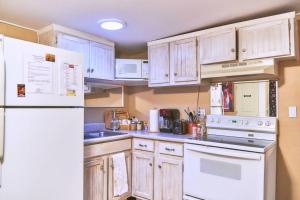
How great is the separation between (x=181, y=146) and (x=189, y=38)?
126 cm

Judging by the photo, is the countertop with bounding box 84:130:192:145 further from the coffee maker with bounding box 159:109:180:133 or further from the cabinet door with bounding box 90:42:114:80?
the cabinet door with bounding box 90:42:114:80

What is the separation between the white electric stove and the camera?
1838mm

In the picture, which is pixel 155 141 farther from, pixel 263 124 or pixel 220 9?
pixel 220 9

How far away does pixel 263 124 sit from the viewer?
228 cm

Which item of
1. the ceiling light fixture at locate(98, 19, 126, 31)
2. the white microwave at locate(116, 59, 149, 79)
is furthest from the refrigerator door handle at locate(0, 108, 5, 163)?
the white microwave at locate(116, 59, 149, 79)

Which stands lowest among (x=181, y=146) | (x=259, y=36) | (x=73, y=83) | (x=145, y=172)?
(x=145, y=172)

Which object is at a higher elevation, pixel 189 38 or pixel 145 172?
pixel 189 38

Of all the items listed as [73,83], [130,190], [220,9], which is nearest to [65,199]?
[73,83]

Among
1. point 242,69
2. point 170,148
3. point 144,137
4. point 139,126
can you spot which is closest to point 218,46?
point 242,69

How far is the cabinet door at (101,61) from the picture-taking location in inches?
109

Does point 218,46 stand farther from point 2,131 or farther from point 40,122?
point 2,131

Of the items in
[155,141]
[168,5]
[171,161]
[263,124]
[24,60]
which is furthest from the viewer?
[155,141]

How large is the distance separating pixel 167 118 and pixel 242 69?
118 cm

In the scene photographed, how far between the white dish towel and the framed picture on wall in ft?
4.43
